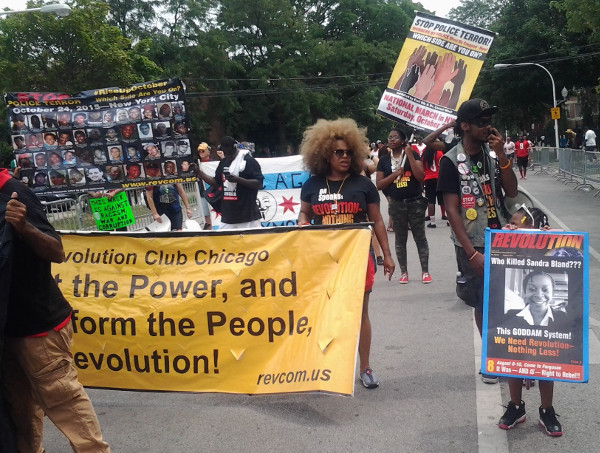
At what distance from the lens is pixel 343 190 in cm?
490

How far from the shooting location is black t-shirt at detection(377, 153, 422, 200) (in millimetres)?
8148

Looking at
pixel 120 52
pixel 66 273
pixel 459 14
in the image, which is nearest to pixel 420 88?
pixel 66 273

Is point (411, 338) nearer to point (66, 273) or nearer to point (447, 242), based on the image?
point (66, 273)

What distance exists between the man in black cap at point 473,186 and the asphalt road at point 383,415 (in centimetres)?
65

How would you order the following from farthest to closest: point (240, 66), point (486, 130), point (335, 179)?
point (240, 66), point (335, 179), point (486, 130)

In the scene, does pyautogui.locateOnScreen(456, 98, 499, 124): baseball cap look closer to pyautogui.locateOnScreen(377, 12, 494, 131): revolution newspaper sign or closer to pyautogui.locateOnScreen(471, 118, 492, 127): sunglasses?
pyautogui.locateOnScreen(471, 118, 492, 127): sunglasses

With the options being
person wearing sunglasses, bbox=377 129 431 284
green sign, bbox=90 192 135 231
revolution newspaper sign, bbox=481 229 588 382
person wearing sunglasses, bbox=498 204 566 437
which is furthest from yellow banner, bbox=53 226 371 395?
green sign, bbox=90 192 135 231

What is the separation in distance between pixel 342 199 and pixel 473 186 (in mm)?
986

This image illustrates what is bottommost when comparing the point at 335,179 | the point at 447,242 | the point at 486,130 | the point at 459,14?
the point at 447,242

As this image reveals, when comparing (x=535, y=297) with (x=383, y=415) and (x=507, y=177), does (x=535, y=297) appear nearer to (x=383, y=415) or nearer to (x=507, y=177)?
(x=507, y=177)

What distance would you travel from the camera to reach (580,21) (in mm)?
16984

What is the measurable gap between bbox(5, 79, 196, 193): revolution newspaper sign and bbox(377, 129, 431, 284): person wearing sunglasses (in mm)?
2442

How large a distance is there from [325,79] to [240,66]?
7.70 meters

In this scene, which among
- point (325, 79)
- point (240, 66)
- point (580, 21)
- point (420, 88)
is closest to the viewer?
point (420, 88)
